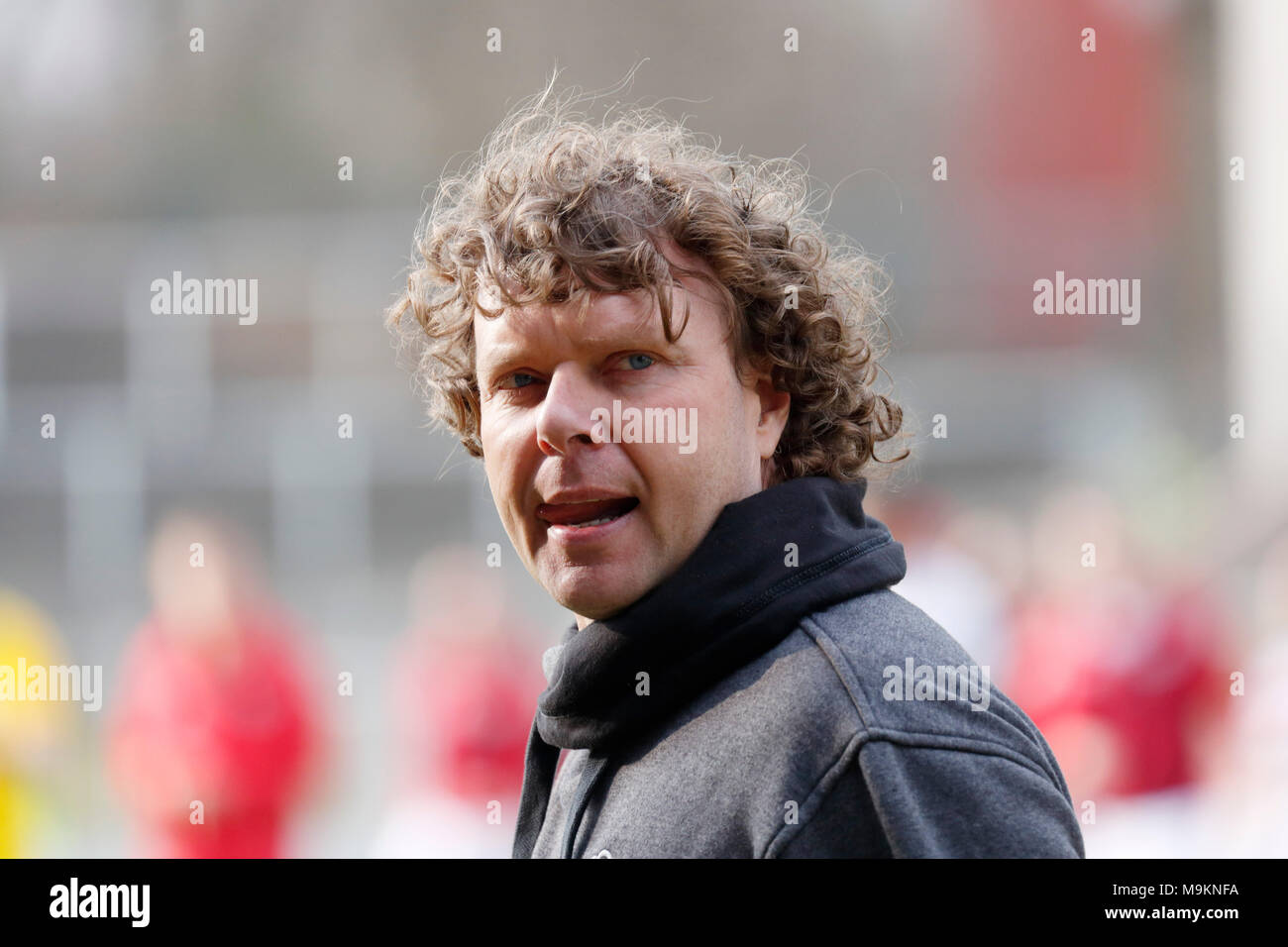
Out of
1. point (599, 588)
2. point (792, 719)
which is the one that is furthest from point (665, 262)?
point (792, 719)

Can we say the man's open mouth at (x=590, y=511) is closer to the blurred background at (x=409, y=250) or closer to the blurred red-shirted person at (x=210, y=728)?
the blurred red-shirted person at (x=210, y=728)

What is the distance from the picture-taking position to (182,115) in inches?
512

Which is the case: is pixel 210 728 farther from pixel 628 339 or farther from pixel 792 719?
pixel 792 719

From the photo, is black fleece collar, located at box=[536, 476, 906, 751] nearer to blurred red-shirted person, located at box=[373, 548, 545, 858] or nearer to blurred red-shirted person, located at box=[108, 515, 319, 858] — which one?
blurred red-shirted person, located at box=[373, 548, 545, 858]

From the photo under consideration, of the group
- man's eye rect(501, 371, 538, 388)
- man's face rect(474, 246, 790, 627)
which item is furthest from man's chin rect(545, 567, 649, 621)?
man's eye rect(501, 371, 538, 388)

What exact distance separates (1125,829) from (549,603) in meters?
5.47

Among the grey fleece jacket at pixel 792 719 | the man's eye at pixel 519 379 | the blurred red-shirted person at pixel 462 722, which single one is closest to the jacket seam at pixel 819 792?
the grey fleece jacket at pixel 792 719

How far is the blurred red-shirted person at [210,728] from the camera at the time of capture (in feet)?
16.8

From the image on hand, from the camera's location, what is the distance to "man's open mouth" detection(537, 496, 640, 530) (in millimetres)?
1970

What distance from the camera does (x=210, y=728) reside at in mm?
5270

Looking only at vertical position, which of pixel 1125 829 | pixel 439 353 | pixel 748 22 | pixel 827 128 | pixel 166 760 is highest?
pixel 748 22
